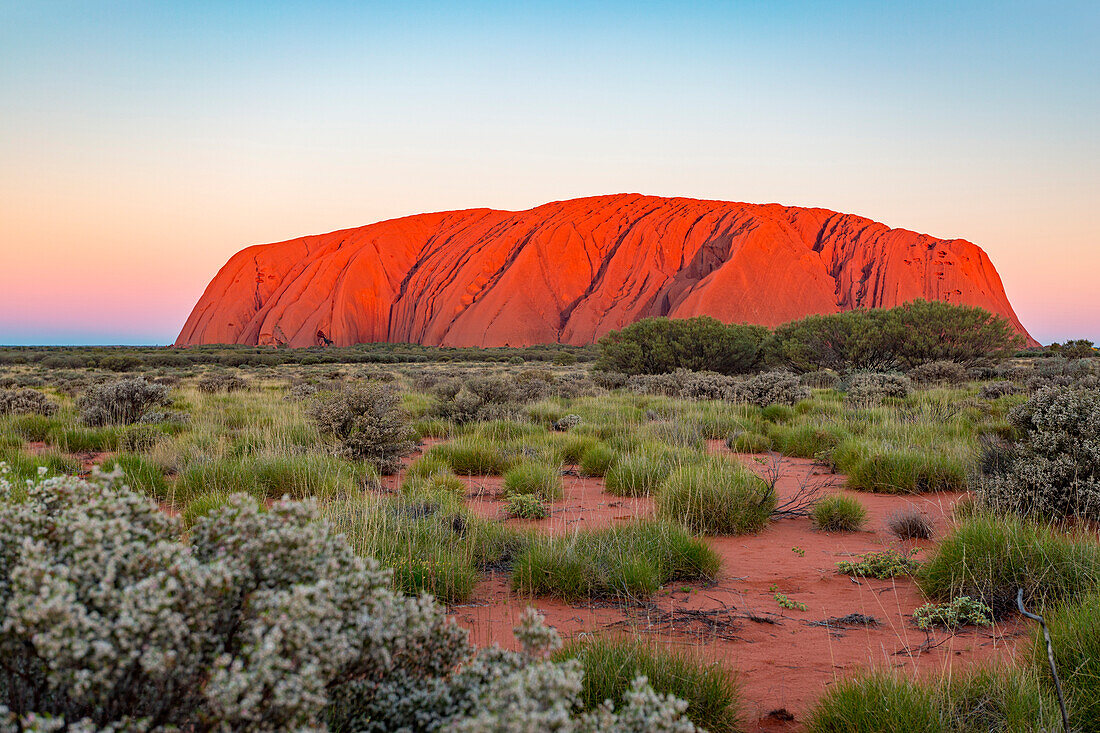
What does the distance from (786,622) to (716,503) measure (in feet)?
6.44

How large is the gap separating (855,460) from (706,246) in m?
73.0

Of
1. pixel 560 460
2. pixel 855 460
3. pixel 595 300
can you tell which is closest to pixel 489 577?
pixel 560 460

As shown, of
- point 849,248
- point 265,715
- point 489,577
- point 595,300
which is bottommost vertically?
point 489,577

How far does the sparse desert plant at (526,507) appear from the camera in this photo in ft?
19.7

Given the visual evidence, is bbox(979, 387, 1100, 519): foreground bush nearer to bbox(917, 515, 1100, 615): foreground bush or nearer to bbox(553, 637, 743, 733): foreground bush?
bbox(917, 515, 1100, 615): foreground bush

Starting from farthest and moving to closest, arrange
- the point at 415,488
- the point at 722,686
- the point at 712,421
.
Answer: the point at 712,421, the point at 415,488, the point at 722,686

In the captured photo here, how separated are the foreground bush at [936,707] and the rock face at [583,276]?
219 ft

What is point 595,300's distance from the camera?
3063 inches

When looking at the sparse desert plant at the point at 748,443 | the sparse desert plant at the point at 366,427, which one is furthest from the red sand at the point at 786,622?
the sparse desert plant at the point at 748,443

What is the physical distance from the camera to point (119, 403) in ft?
37.0

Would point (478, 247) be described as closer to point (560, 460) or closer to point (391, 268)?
point (391, 268)

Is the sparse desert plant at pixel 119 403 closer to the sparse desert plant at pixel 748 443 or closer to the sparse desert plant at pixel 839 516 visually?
the sparse desert plant at pixel 748 443

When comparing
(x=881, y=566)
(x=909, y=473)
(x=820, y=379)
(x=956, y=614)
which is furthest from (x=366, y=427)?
(x=820, y=379)

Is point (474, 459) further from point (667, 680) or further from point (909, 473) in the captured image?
point (667, 680)
